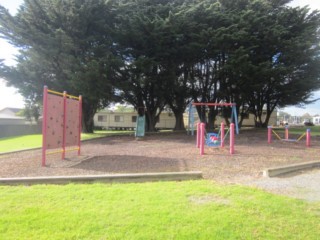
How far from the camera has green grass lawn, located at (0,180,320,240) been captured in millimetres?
3766

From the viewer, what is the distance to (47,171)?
7.72m

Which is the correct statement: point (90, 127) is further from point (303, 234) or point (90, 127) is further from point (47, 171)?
point (303, 234)

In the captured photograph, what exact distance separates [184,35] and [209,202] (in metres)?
18.4

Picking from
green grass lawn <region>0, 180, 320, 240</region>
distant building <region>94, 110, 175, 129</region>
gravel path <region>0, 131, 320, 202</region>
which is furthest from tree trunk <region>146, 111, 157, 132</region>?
green grass lawn <region>0, 180, 320, 240</region>

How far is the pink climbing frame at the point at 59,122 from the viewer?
8.88 m

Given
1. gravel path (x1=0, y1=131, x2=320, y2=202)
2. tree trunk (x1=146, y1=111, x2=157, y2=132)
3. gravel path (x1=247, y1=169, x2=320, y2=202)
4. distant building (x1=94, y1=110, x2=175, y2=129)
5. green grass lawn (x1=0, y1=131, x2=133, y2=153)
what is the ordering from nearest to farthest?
gravel path (x1=247, y1=169, x2=320, y2=202) < gravel path (x1=0, y1=131, x2=320, y2=202) < green grass lawn (x1=0, y1=131, x2=133, y2=153) < tree trunk (x1=146, y1=111, x2=157, y2=132) < distant building (x1=94, y1=110, x2=175, y2=129)

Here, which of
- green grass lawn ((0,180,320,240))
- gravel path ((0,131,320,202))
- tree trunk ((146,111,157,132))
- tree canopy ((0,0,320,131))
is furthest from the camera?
tree trunk ((146,111,157,132))

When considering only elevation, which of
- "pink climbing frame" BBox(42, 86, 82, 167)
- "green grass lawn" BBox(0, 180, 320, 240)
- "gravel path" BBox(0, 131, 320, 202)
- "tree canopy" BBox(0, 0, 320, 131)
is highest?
"tree canopy" BBox(0, 0, 320, 131)

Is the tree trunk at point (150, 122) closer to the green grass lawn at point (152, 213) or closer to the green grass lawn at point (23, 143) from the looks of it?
the green grass lawn at point (23, 143)

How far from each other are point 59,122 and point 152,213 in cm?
635

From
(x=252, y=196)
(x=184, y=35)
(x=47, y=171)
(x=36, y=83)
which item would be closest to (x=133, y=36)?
(x=184, y=35)

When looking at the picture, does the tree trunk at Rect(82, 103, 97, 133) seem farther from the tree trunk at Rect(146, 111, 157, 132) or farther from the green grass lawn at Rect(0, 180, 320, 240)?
the green grass lawn at Rect(0, 180, 320, 240)

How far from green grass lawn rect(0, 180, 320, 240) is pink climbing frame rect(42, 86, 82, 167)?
3.45 meters

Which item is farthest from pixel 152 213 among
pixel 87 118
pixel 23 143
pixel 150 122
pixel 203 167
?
pixel 87 118
